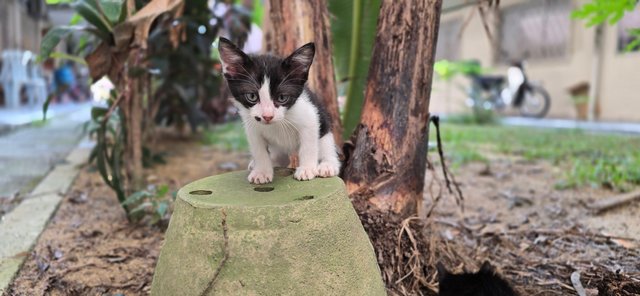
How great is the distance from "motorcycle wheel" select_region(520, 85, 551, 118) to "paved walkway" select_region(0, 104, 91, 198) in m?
10.1

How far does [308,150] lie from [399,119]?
0.52 meters

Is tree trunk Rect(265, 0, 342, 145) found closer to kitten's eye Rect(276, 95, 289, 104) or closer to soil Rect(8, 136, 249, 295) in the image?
kitten's eye Rect(276, 95, 289, 104)

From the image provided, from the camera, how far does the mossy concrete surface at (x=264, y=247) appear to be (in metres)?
1.56

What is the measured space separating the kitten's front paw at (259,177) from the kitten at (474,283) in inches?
41.3

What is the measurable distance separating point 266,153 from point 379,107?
0.62 m

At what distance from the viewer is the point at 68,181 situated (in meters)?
4.10

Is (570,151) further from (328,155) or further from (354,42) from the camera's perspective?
(328,155)

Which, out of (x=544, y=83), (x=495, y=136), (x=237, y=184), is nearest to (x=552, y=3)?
(x=544, y=83)

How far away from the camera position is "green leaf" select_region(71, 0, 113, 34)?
9.11ft

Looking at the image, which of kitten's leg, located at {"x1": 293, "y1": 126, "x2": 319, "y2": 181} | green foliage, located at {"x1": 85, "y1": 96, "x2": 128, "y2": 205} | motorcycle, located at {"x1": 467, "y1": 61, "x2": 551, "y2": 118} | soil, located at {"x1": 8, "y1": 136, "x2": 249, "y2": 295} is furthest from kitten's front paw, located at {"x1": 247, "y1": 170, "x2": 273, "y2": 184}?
motorcycle, located at {"x1": 467, "y1": 61, "x2": 551, "y2": 118}

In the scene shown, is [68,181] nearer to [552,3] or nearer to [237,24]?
[237,24]

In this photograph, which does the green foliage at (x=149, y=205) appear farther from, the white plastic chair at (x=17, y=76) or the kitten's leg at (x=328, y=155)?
the white plastic chair at (x=17, y=76)

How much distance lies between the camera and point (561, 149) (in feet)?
19.5

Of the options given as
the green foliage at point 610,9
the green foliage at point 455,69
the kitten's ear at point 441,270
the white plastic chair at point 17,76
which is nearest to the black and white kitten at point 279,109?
the kitten's ear at point 441,270
